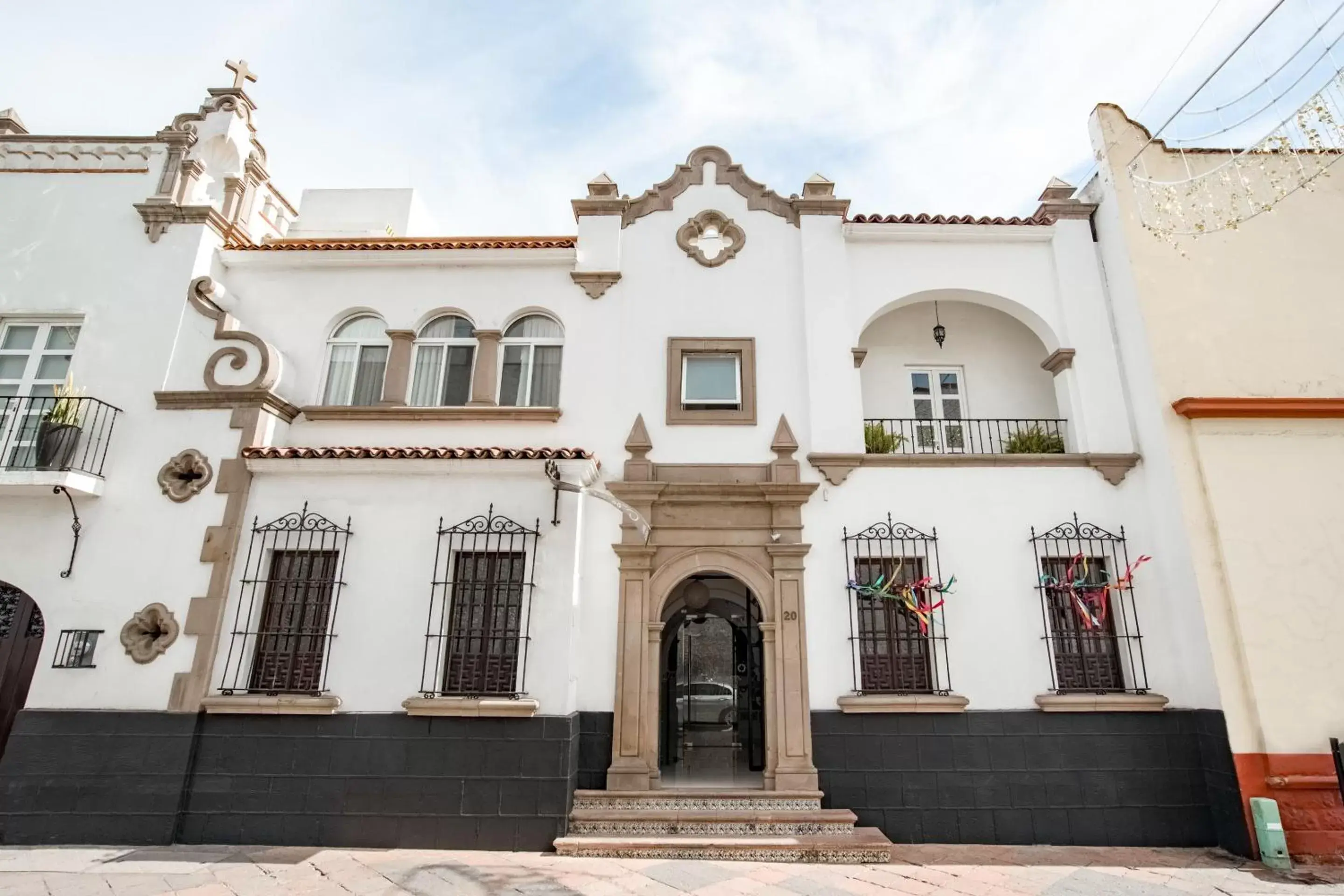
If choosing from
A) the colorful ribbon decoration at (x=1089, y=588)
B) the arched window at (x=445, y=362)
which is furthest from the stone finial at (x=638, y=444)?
the colorful ribbon decoration at (x=1089, y=588)

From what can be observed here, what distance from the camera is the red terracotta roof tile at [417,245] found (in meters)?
9.48

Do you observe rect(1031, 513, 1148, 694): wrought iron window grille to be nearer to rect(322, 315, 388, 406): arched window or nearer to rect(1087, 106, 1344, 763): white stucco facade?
rect(1087, 106, 1344, 763): white stucco facade

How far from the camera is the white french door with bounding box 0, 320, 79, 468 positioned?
8.18 m

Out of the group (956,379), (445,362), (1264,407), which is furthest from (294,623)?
(1264,407)

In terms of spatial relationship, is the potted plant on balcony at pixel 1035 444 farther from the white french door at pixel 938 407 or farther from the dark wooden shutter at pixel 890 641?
the dark wooden shutter at pixel 890 641

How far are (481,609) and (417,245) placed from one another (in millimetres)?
5340

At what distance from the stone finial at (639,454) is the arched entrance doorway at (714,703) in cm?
158

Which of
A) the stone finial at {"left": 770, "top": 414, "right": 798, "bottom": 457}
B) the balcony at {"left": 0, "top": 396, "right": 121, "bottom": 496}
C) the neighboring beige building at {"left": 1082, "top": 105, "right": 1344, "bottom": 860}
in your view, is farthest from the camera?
the stone finial at {"left": 770, "top": 414, "right": 798, "bottom": 457}

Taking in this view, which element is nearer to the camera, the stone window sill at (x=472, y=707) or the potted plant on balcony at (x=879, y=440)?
the stone window sill at (x=472, y=707)

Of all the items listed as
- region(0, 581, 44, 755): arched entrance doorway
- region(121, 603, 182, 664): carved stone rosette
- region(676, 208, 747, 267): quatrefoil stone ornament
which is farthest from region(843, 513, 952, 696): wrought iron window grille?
region(0, 581, 44, 755): arched entrance doorway

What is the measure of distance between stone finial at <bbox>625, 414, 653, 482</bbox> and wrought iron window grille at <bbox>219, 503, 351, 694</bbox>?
11.1ft

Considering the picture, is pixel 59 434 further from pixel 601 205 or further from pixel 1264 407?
pixel 1264 407

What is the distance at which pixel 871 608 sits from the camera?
8.15 metres

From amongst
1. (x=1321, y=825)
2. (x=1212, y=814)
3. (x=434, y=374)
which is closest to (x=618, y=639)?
(x=434, y=374)
